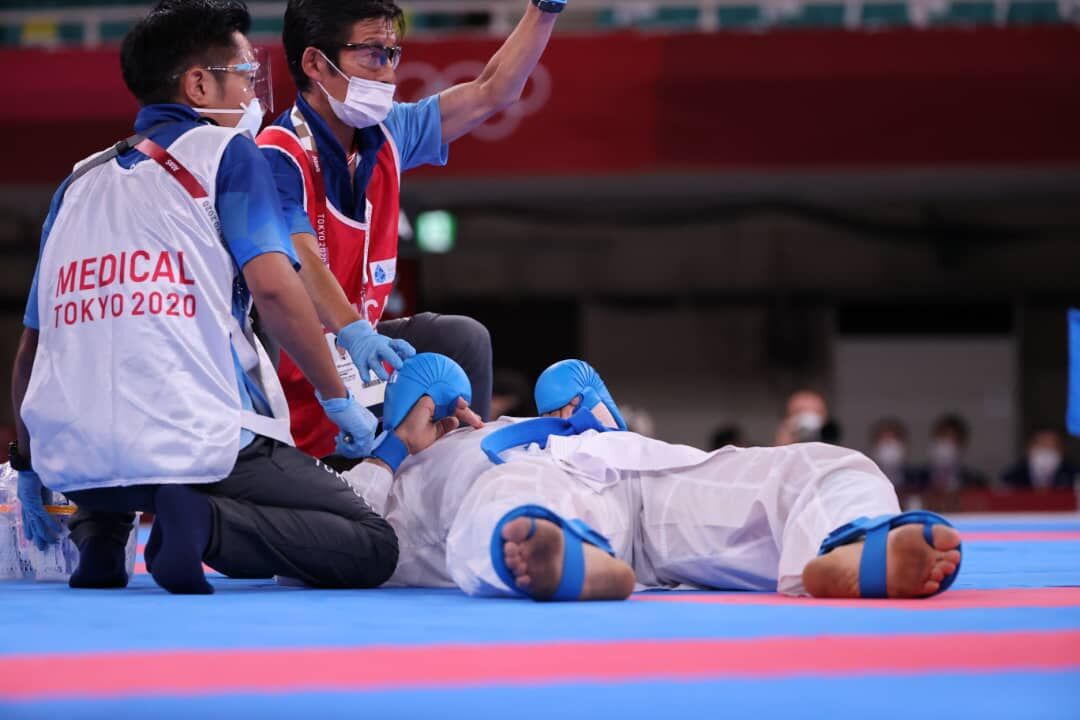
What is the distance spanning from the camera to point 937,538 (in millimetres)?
2256

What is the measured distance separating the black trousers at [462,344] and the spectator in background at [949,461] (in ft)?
24.5

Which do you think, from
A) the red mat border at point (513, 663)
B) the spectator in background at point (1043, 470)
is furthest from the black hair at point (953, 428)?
the red mat border at point (513, 663)

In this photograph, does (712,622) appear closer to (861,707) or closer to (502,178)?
(861,707)

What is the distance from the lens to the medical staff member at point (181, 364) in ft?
8.82

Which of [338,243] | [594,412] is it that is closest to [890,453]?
[338,243]

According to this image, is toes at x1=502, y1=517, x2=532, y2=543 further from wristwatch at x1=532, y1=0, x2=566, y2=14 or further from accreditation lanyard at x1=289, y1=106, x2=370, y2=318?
wristwatch at x1=532, y1=0, x2=566, y2=14

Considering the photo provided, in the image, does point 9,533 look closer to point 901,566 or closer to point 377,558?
point 377,558

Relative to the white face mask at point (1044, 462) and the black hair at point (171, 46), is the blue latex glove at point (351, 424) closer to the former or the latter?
the black hair at point (171, 46)

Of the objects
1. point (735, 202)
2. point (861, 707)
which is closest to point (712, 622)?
point (861, 707)

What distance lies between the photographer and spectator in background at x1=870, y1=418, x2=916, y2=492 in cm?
1066

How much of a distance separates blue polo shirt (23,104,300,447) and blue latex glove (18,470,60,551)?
2.01ft

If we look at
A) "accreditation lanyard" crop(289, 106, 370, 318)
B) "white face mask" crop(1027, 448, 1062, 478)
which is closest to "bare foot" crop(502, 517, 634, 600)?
"accreditation lanyard" crop(289, 106, 370, 318)

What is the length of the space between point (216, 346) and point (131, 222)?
29 centimetres

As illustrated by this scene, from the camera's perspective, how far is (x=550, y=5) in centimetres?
371
